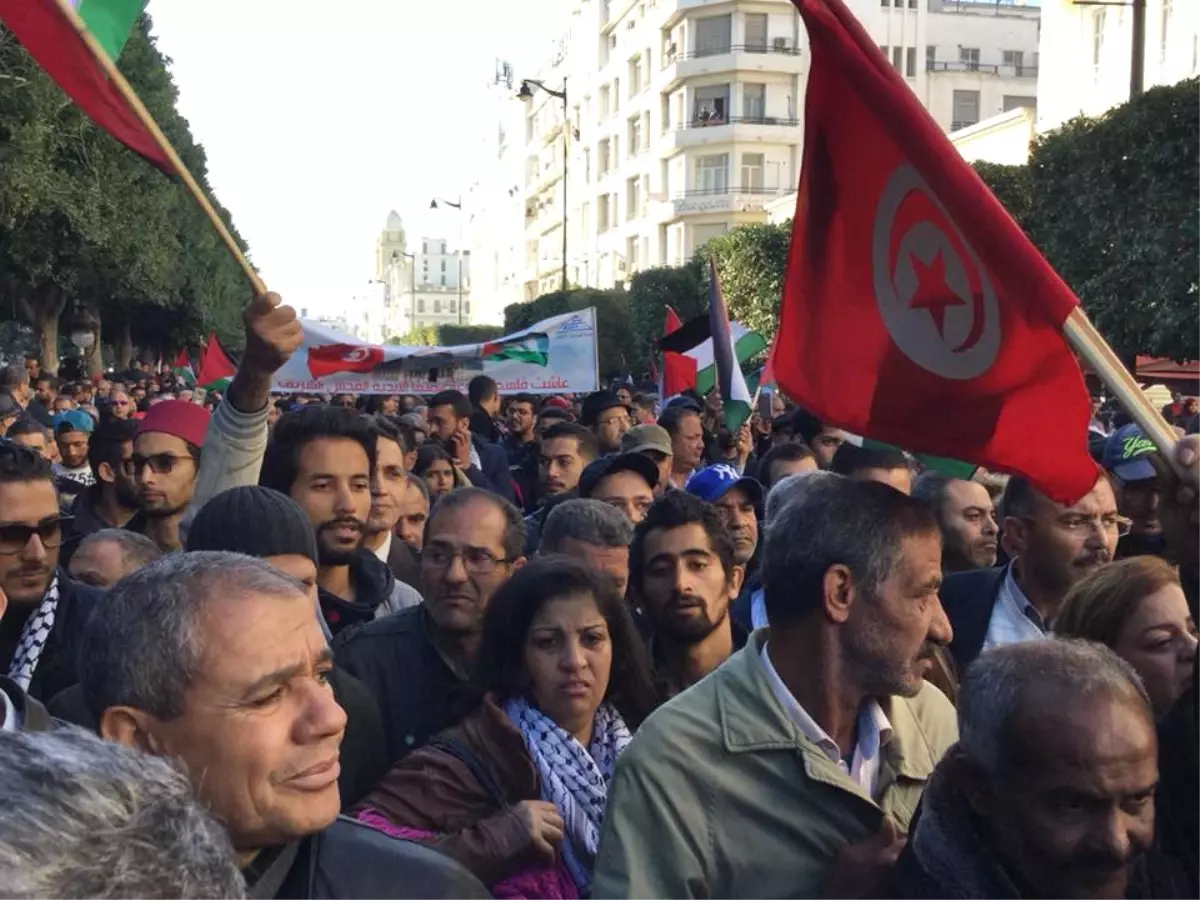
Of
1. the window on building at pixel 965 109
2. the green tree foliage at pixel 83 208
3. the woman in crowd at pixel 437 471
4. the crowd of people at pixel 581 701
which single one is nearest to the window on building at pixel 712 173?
the window on building at pixel 965 109

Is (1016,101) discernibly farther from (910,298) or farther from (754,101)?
(910,298)

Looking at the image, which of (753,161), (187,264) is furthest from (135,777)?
(753,161)

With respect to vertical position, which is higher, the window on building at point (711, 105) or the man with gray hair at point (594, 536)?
the window on building at point (711, 105)

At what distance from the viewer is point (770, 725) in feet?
7.98

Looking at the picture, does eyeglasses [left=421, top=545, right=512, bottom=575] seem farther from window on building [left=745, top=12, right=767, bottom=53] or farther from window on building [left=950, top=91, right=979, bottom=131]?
window on building [left=745, top=12, right=767, bottom=53]

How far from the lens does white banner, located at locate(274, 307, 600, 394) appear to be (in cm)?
1134

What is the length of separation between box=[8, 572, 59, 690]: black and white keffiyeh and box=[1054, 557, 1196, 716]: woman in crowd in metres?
2.40

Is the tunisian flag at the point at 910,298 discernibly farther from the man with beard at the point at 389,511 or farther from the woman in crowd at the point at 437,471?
the woman in crowd at the point at 437,471

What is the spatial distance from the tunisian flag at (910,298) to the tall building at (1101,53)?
76.7 ft

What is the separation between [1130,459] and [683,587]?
1.66m

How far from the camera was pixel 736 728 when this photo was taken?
2.43 meters

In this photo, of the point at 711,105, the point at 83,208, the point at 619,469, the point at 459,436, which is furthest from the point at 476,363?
the point at 711,105

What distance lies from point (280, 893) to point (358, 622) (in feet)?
6.74

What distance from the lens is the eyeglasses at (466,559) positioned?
398 cm
